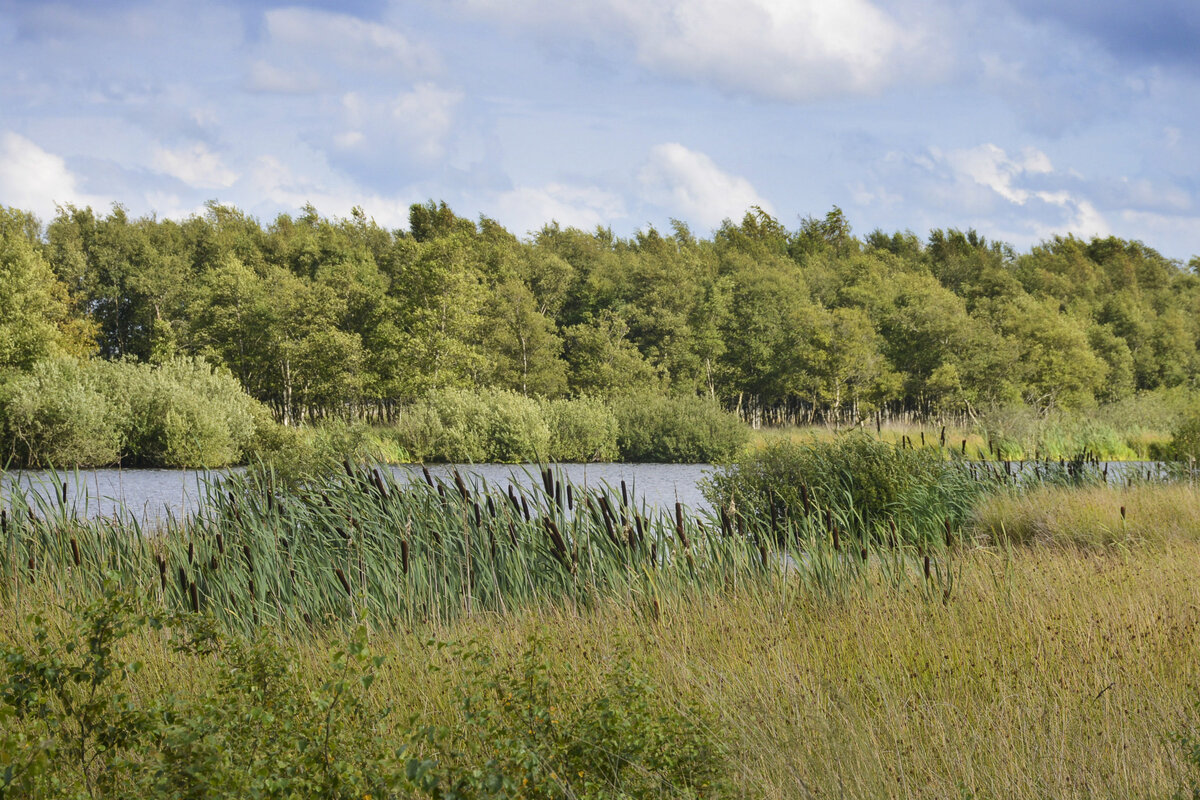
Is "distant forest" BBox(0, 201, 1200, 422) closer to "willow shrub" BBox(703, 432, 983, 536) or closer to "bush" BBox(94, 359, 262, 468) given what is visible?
"bush" BBox(94, 359, 262, 468)

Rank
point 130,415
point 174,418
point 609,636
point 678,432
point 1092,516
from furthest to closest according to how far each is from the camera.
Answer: point 678,432, point 130,415, point 174,418, point 1092,516, point 609,636

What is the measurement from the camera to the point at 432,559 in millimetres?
5488

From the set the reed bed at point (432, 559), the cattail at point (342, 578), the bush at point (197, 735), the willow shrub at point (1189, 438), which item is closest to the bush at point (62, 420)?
the reed bed at point (432, 559)

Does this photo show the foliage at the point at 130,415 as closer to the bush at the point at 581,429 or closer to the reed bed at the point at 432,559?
the bush at the point at 581,429

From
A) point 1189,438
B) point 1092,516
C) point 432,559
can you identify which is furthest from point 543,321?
point 432,559

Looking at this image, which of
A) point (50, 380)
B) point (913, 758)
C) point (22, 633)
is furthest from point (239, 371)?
point (913, 758)

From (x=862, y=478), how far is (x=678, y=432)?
21.8 metres

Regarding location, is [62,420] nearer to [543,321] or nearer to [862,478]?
[862,478]

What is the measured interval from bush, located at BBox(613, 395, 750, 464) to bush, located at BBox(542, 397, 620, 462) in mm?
862

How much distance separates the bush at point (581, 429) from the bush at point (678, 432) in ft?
2.83

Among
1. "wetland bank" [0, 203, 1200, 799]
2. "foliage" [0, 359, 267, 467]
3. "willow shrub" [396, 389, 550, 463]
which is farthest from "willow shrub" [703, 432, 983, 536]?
"foliage" [0, 359, 267, 467]

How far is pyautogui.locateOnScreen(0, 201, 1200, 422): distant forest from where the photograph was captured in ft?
142

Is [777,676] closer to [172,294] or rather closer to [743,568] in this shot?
[743,568]

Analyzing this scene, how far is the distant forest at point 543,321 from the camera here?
4316 cm
